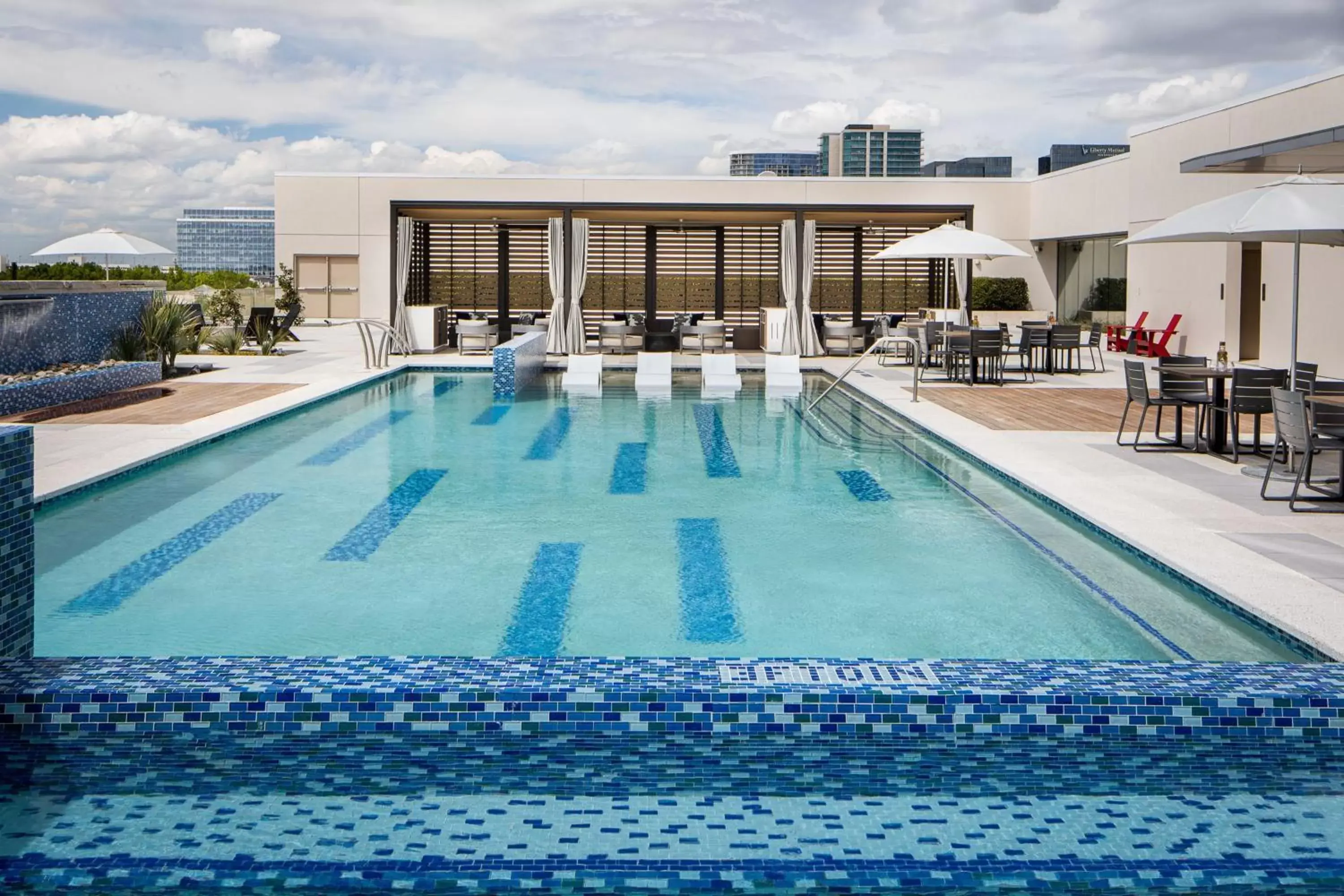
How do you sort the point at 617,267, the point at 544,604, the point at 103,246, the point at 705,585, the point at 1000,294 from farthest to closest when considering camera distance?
the point at 1000,294, the point at 617,267, the point at 103,246, the point at 705,585, the point at 544,604

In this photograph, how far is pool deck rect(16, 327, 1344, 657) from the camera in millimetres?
5820

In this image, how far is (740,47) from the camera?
1470 inches

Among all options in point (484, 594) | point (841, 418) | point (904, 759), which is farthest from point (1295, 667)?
point (841, 418)

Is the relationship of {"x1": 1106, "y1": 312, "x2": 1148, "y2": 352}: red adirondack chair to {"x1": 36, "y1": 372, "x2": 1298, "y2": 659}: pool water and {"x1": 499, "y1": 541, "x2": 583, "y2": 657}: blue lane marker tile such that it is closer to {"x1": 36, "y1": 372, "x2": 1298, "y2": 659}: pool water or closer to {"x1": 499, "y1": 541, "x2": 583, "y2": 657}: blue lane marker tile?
{"x1": 36, "y1": 372, "x2": 1298, "y2": 659}: pool water

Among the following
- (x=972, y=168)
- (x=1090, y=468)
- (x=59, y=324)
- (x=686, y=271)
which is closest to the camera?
(x=1090, y=468)

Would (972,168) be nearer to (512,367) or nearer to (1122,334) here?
(1122,334)

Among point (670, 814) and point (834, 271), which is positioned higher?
point (834, 271)

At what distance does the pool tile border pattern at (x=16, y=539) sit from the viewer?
175 inches

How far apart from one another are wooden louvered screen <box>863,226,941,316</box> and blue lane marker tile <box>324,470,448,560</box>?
17.6m

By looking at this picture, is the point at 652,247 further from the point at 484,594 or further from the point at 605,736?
the point at 605,736

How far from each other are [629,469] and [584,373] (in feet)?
23.2

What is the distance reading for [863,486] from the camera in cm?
940

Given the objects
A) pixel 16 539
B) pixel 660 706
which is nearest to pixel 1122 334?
pixel 660 706

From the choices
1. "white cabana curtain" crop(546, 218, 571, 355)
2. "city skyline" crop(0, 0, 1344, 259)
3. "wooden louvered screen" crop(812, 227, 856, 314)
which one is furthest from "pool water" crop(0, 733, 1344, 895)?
"wooden louvered screen" crop(812, 227, 856, 314)
